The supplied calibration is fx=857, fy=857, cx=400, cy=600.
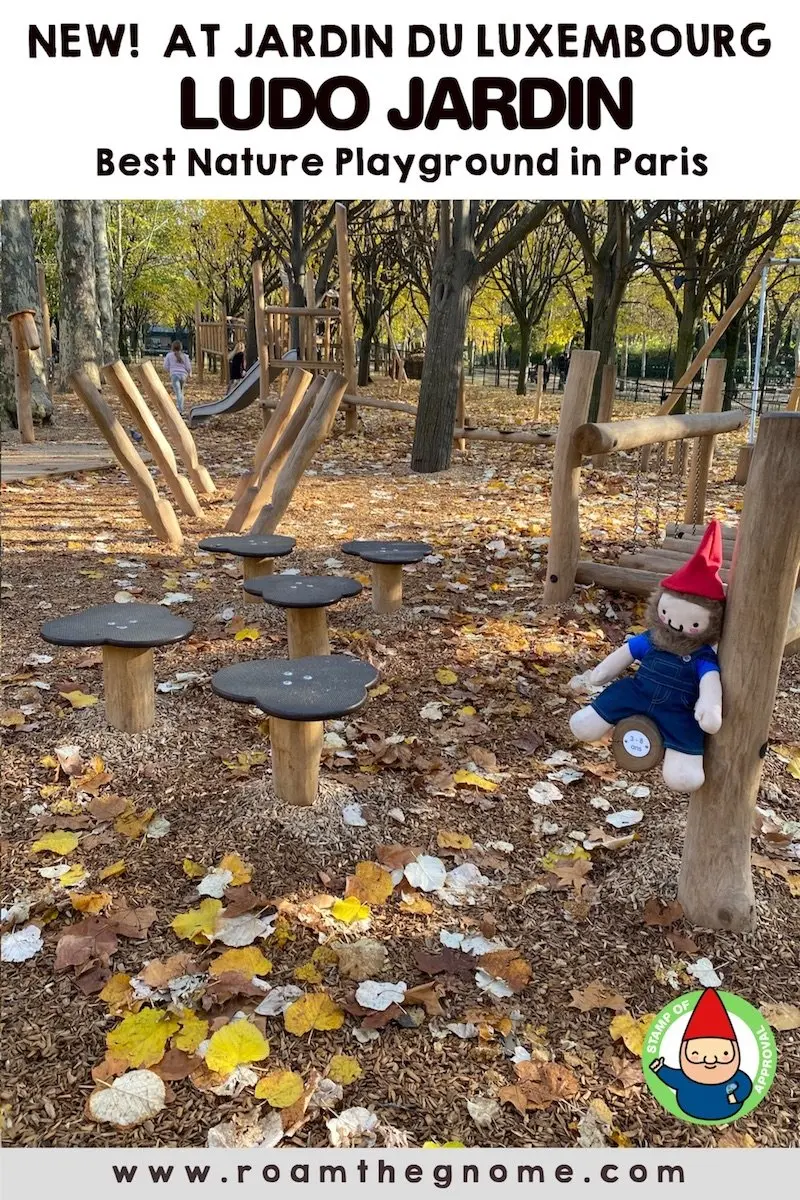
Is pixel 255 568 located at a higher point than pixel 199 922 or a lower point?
higher

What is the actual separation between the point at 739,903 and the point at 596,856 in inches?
19.2

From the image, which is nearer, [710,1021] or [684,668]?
[710,1021]

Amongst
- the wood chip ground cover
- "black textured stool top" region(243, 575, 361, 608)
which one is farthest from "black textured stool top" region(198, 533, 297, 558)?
the wood chip ground cover

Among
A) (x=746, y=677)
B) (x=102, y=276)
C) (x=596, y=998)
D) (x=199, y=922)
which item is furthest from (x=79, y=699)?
(x=102, y=276)

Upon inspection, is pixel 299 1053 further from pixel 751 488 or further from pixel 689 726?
pixel 751 488

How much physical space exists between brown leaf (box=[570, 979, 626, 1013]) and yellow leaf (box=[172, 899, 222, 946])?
3.26 feet

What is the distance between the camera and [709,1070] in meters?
1.91

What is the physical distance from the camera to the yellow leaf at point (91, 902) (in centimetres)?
246

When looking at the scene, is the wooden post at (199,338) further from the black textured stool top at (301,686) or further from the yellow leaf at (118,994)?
the yellow leaf at (118,994)

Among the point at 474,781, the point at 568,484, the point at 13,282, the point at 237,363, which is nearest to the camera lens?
the point at 474,781

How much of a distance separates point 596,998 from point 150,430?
→ 17.8 ft

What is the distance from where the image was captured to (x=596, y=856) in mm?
2818

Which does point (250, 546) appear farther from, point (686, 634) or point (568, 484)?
point (686, 634)

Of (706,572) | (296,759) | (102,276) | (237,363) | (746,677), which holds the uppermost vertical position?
(102,276)
